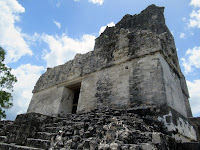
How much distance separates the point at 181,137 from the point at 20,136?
4642mm

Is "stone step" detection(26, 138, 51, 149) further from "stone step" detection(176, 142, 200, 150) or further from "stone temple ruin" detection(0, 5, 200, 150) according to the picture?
"stone step" detection(176, 142, 200, 150)

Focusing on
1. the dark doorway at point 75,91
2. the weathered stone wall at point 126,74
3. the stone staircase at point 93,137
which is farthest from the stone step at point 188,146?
the dark doorway at point 75,91

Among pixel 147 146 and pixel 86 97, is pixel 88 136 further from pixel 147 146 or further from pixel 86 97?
pixel 86 97

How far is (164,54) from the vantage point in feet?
18.8

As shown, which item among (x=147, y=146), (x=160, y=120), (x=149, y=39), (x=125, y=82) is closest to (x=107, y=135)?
(x=147, y=146)

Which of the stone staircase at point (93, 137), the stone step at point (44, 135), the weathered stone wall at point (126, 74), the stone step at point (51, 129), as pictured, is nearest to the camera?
the stone staircase at point (93, 137)

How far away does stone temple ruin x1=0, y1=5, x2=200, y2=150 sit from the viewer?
9.50ft

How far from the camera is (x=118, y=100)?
570 cm

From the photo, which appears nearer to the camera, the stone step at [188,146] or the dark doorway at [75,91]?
the stone step at [188,146]

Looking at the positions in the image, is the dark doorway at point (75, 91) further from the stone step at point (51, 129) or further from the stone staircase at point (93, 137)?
the stone step at point (51, 129)

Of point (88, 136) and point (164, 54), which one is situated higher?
point (164, 54)

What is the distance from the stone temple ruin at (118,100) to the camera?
290 cm

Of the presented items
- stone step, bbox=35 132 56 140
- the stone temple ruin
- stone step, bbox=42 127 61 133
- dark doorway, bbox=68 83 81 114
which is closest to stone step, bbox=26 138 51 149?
the stone temple ruin

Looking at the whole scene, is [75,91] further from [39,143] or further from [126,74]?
[39,143]
